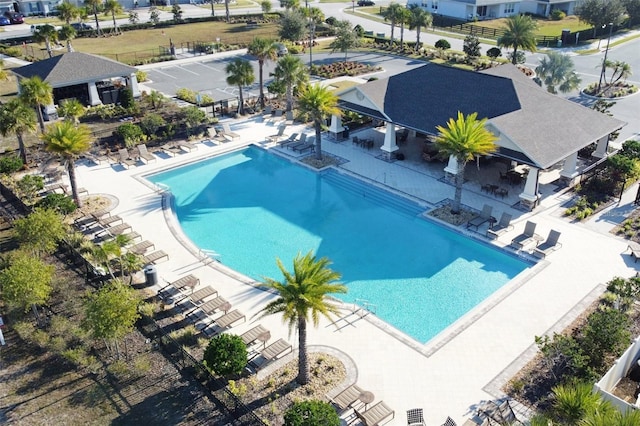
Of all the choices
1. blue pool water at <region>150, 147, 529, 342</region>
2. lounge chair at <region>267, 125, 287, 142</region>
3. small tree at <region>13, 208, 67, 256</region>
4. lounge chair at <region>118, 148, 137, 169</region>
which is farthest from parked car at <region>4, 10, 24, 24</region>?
small tree at <region>13, 208, 67, 256</region>

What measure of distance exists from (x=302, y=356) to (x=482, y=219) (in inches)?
585

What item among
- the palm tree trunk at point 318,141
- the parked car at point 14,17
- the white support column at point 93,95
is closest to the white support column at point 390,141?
the palm tree trunk at point 318,141

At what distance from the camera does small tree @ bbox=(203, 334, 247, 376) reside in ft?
60.4

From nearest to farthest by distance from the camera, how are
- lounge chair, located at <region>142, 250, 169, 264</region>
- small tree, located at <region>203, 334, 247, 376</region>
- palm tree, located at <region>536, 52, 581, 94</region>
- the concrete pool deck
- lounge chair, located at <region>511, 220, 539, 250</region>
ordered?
small tree, located at <region>203, 334, 247, 376</region>
the concrete pool deck
lounge chair, located at <region>142, 250, 169, 264</region>
lounge chair, located at <region>511, 220, 539, 250</region>
palm tree, located at <region>536, 52, 581, 94</region>

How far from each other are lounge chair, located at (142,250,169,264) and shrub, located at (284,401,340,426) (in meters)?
12.1

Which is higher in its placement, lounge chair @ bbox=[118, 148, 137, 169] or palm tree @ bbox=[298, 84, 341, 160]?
palm tree @ bbox=[298, 84, 341, 160]

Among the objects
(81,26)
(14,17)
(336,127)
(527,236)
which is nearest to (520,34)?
(336,127)

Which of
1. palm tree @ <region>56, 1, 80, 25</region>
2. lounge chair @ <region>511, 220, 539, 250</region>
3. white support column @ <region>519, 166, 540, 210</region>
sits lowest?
lounge chair @ <region>511, 220, 539, 250</region>

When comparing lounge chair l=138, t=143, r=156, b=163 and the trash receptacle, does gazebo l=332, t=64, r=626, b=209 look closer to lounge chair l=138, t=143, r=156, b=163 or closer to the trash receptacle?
lounge chair l=138, t=143, r=156, b=163

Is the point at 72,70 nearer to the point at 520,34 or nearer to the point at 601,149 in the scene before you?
the point at 601,149

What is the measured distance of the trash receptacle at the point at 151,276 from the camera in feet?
79.5

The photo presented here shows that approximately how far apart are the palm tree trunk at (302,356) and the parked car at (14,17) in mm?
91697

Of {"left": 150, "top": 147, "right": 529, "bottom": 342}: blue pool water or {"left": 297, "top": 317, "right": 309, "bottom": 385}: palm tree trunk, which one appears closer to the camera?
{"left": 297, "top": 317, "right": 309, "bottom": 385}: palm tree trunk

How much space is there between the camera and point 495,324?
22.0 meters
